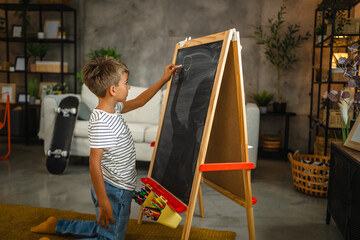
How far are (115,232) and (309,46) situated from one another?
158 inches

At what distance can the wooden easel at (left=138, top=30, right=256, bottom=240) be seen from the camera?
1.60 m

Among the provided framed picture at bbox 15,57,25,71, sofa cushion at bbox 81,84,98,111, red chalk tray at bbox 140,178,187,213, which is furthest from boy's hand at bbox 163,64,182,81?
framed picture at bbox 15,57,25,71

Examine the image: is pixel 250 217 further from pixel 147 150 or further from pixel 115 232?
pixel 147 150

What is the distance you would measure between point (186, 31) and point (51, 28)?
2.09m

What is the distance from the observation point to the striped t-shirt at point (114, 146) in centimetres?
162

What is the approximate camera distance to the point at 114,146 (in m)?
1.67

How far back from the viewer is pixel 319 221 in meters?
2.39

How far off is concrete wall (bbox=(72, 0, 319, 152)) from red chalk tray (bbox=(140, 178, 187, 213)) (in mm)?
3282

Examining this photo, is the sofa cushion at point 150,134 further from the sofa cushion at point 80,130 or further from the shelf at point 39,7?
the shelf at point 39,7

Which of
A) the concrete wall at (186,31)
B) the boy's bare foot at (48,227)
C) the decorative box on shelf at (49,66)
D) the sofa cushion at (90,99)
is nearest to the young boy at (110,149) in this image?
the boy's bare foot at (48,227)

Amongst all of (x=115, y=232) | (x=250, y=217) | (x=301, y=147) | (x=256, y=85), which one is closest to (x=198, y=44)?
(x=250, y=217)

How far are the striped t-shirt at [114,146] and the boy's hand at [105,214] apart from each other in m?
0.17

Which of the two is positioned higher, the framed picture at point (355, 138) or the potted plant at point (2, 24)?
the potted plant at point (2, 24)

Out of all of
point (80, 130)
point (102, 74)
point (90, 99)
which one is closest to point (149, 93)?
point (102, 74)
